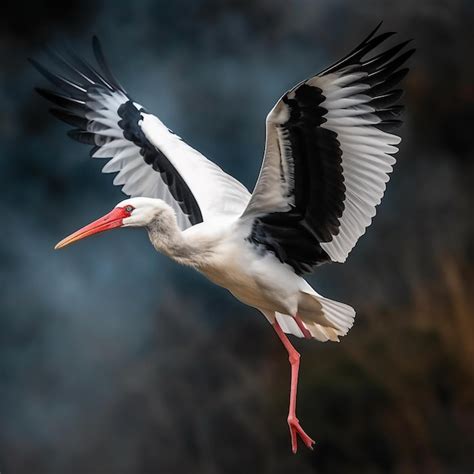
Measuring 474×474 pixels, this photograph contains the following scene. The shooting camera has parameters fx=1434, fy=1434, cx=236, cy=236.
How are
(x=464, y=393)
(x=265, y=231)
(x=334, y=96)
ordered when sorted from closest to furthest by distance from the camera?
(x=334, y=96) → (x=265, y=231) → (x=464, y=393)

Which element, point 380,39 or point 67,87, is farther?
point 67,87

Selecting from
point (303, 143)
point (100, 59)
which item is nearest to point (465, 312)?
point (100, 59)

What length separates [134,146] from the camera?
583 centimetres

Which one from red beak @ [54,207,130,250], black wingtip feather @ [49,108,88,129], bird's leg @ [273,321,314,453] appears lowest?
bird's leg @ [273,321,314,453]

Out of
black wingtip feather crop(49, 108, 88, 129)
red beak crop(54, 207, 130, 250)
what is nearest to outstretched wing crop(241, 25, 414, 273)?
red beak crop(54, 207, 130, 250)

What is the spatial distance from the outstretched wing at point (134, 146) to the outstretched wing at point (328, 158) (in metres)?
0.45

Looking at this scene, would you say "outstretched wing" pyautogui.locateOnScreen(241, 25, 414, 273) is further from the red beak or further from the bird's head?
the red beak

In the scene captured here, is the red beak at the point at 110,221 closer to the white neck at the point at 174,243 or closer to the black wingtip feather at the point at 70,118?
the white neck at the point at 174,243

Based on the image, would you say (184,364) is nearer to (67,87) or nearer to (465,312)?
(465,312)

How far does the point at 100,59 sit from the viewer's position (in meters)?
6.03

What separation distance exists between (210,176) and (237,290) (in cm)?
60

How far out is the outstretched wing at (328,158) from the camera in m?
4.67

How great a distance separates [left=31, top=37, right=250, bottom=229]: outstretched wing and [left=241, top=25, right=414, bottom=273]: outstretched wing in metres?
0.45

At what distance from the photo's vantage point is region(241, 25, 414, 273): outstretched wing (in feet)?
15.3
